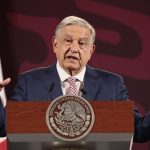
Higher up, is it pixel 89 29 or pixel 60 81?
pixel 89 29

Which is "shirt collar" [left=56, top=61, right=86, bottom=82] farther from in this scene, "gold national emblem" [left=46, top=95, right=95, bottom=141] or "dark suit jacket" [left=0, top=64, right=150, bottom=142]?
"gold national emblem" [left=46, top=95, right=95, bottom=141]

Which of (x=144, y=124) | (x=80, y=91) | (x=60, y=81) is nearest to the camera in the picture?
(x=144, y=124)

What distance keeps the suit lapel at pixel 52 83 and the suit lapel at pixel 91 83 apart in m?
0.11

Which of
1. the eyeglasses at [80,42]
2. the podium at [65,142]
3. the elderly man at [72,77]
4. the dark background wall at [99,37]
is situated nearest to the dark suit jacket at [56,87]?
the elderly man at [72,77]

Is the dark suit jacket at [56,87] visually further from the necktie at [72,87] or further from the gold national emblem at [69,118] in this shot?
the gold national emblem at [69,118]

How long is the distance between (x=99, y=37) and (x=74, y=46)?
1180 mm

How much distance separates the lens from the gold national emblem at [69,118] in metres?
1.25

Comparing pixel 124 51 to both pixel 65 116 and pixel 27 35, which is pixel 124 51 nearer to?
pixel 27 35

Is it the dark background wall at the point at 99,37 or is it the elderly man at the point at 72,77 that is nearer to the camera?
the elderly man at the point at 72,77

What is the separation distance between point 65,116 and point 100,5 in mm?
1812

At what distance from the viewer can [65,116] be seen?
125 cm

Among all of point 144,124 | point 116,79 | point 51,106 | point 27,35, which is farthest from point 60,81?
point 27,35

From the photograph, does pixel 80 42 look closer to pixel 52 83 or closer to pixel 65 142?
pixel 52 83

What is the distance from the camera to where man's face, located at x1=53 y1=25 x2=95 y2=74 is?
177 cm
